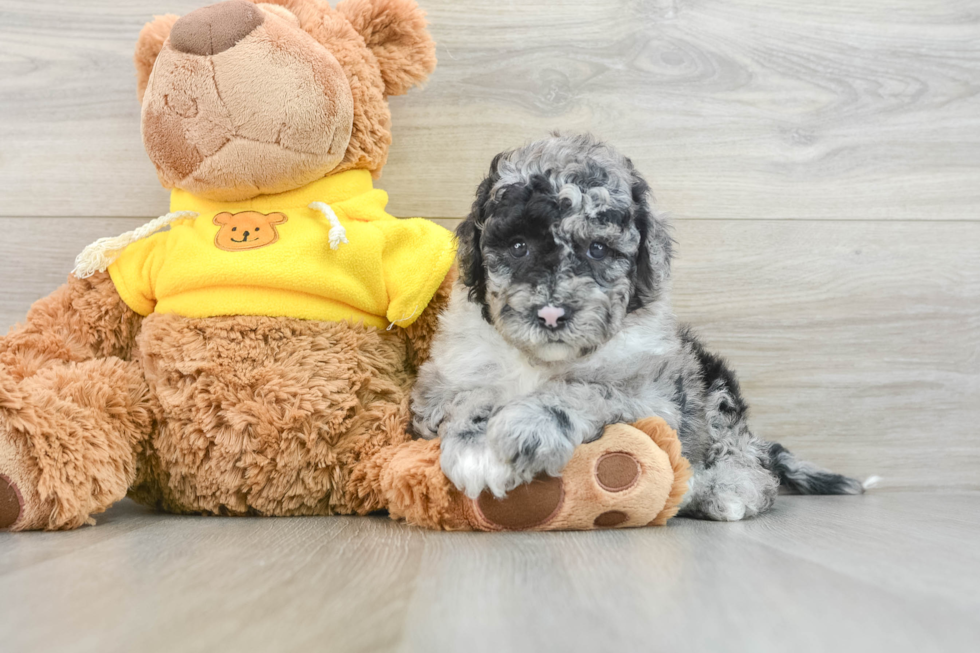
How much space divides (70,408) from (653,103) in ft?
4.86

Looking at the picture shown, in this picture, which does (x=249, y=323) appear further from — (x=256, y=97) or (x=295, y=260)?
(x=256, y=97)

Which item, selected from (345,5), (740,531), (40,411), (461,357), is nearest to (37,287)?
(40,411)

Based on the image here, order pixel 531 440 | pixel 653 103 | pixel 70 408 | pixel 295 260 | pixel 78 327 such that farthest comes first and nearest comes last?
pixel 653 103, pixel 78 327, pixel 295 260, pixel 70 408, pixel 531 440

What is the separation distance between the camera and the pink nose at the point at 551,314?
1.18 m

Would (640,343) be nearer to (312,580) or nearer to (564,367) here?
(564,367)

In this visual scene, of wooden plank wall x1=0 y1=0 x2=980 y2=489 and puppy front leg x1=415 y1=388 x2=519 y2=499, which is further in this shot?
wooden plank wall x1=0 y1=0 x2=980 y2=489

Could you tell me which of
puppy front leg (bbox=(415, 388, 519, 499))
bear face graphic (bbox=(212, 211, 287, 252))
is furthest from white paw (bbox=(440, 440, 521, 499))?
bear face graphic (bbox=(212, 211, 287, 252))

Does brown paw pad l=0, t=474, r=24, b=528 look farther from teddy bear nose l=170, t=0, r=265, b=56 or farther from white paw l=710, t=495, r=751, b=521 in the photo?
white paw l=710, t=495, r=751, b=521

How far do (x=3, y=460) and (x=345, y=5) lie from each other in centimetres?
108

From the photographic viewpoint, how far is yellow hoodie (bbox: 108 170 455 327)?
4.64ft

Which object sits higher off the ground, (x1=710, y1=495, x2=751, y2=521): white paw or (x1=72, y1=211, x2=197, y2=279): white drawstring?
(x1=72, y1=211, x2=197, y2=279): white drawstring

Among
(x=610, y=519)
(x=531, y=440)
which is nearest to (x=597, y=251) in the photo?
(x=531, y=440)

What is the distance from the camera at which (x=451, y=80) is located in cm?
190

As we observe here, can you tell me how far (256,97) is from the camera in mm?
1388
